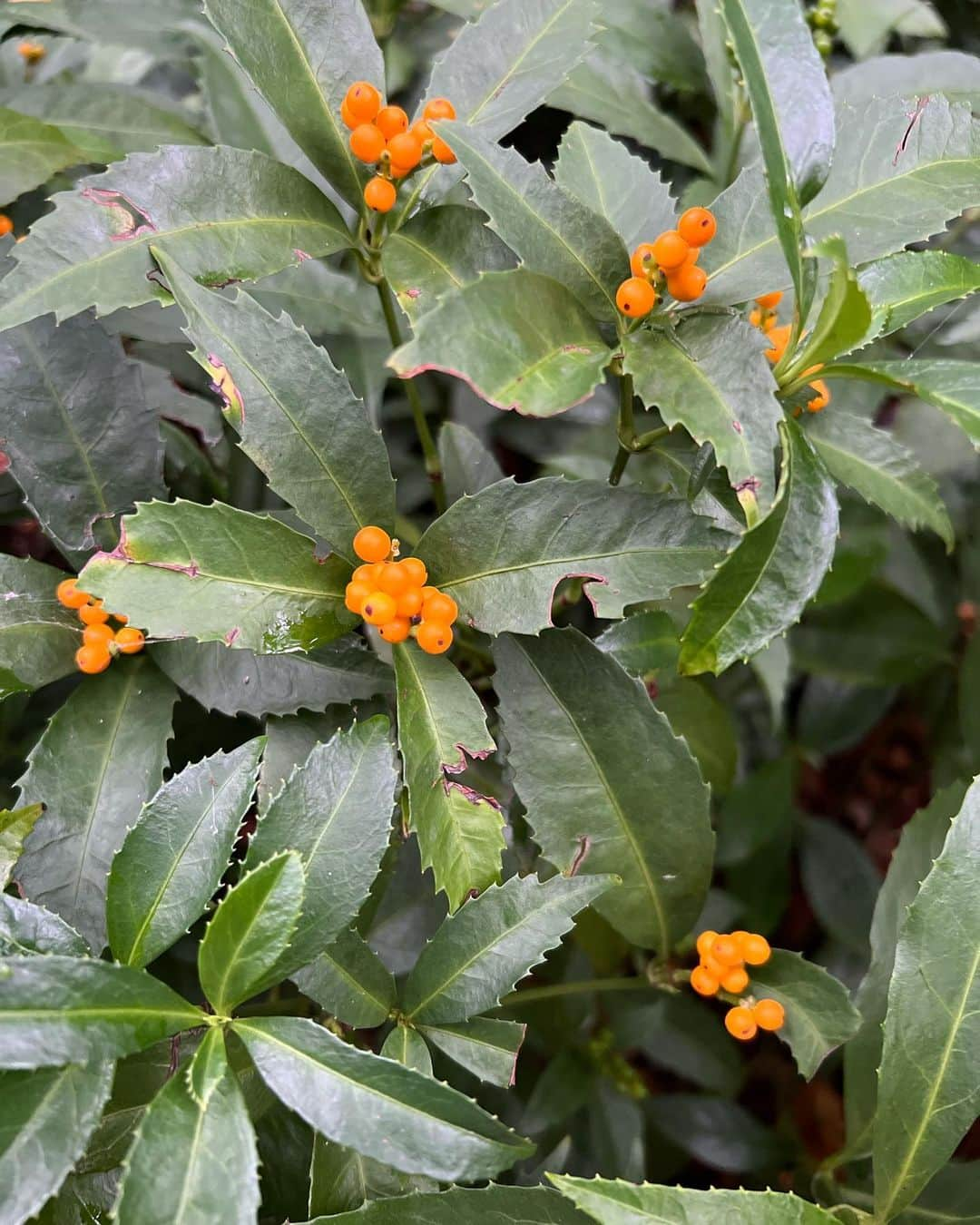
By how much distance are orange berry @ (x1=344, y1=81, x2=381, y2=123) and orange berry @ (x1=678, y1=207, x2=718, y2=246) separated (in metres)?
0.30

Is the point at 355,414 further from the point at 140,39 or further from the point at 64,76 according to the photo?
the point at 64,76

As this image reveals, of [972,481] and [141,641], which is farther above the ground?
[141,641]

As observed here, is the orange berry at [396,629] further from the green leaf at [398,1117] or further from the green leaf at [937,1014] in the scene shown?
the green leaf at [937,1014]

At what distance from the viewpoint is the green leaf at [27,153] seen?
1.03 m

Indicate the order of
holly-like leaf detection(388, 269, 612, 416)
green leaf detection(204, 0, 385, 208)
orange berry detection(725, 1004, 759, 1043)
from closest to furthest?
holly-like leaf detection(388, 269, 612, 416)
green leaf detection(204, 0, 385, 208)
orange berry detection(725, 1004, 759, 1043)

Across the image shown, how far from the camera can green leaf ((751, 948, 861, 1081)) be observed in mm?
915

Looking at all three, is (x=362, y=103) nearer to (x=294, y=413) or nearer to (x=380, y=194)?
(x=380, y=194)

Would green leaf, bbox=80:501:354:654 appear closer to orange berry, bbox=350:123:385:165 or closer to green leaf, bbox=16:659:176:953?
green leaf, bbox=16:659:176:953

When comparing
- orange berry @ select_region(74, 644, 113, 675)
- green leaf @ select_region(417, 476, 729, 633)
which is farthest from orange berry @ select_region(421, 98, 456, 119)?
orange berry @ select_region(74, 644, 113, 675)

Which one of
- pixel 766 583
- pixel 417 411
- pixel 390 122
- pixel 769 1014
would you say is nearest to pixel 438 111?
pixel 390 122

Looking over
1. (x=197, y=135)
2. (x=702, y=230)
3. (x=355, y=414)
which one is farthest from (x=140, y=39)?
(x=702, y=230)

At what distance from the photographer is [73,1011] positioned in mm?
671

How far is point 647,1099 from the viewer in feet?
5.12

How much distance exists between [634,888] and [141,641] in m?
0.54
